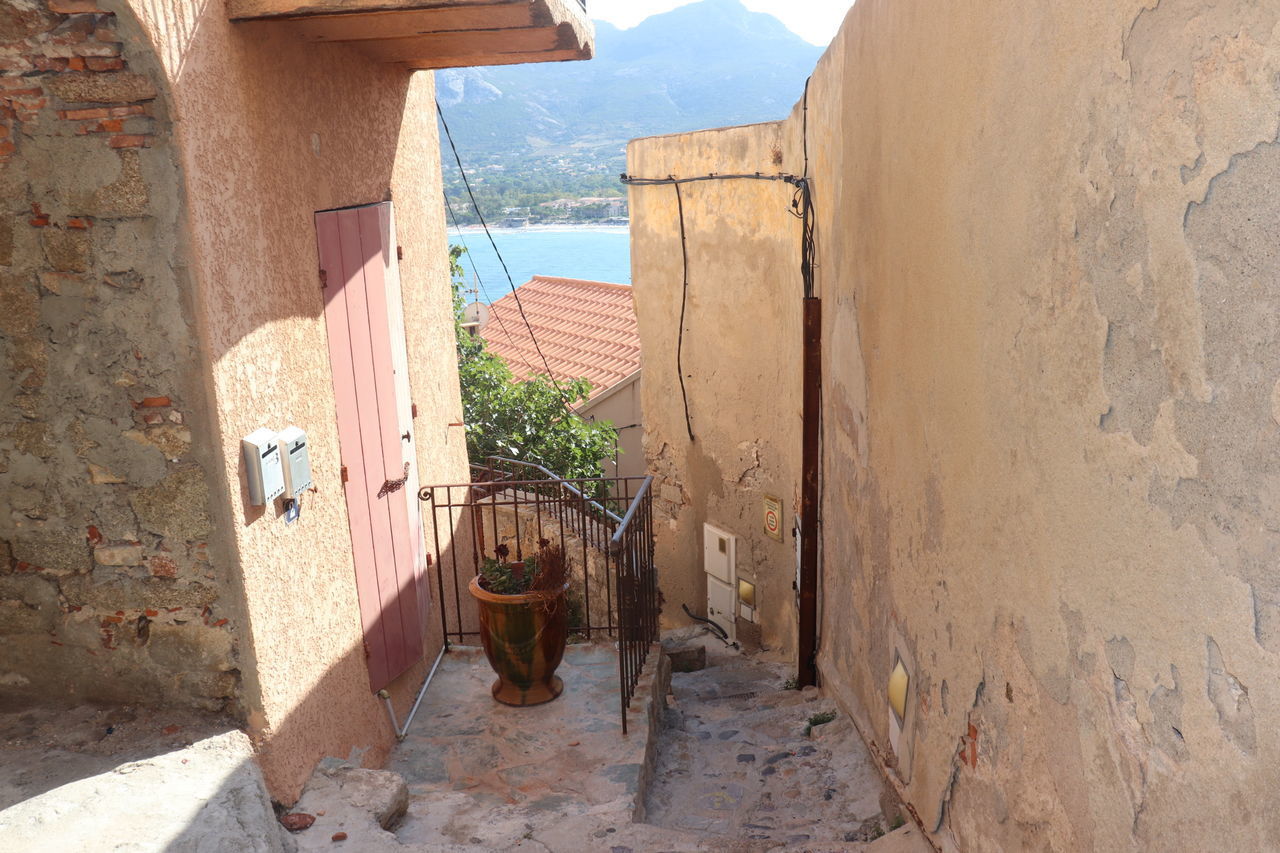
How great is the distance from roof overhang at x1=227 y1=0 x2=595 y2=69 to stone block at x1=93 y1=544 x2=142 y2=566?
1840 millimetres

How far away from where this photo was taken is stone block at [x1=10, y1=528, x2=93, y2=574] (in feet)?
11.4

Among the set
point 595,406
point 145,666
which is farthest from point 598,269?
point 145,666

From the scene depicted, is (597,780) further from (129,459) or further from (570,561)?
(129,459)

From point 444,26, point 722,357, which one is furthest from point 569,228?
point 444,26

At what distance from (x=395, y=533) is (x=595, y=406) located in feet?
27.9

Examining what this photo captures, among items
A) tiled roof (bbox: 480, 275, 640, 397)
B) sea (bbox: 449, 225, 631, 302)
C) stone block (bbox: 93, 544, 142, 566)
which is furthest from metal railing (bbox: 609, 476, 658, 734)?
sea (bbox: 449, 225, 631, 302)

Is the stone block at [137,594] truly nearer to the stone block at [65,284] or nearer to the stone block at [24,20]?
the stone block at [65,284]

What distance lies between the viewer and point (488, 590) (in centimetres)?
518

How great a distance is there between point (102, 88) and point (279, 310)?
956 millimetres

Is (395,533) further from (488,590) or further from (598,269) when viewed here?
(598,269)

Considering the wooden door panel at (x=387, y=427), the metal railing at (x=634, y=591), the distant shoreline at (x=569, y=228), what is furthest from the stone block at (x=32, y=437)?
the distant shoreline at (x=569, y=228)

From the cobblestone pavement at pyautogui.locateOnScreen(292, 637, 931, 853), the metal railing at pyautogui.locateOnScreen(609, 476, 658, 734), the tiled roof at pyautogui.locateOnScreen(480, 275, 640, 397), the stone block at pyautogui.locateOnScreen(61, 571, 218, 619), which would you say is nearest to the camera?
the stone block at pyautogui.locateOnScreen(61, 571, 218, 619)

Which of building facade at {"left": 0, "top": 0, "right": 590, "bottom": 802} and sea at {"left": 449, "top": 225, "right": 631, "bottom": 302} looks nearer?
building facade at {"left": 0, "top": 0, "right": 590, "bottom": 802}

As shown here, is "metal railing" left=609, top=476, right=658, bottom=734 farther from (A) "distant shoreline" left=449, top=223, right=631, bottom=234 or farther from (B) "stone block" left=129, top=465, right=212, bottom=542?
(A) "distant shoreline" left=449, top=223, right=631, bottom=234
